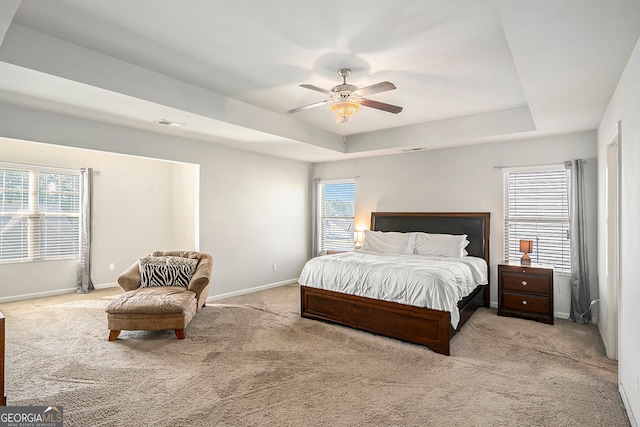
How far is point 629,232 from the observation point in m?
2.40

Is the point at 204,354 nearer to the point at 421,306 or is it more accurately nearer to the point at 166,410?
the point at 166,410

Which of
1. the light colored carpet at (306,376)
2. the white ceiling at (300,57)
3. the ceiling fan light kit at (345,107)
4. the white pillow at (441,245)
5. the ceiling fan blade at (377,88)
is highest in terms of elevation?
Answer: the white ceiling at (300,57)

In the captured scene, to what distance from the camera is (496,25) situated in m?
2.53

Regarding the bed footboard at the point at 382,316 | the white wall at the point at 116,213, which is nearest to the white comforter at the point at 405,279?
the bed footboard at the point at 382,316

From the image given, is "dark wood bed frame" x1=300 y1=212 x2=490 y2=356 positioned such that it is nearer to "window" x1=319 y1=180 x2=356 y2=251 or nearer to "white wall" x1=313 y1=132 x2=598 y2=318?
"white wall" x1=313 y1=132 x2=598 y2=318

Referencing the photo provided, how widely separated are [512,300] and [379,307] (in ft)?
6.61

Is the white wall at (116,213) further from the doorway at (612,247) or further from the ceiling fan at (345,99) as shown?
the doorway at (612,247)

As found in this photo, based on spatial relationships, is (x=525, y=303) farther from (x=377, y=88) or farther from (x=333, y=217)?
(x=333, y=217)

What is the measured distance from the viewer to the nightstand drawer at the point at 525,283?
438 cm

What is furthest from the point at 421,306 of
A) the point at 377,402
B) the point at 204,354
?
the point at 204,354

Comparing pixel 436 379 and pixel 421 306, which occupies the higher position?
pixel 421 306

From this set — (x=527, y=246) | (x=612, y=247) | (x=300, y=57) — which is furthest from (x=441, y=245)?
(x=300, y=57)

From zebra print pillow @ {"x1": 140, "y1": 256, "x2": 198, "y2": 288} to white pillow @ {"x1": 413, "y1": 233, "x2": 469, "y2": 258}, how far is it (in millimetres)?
3334

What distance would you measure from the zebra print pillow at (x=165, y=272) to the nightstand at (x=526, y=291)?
4156mm
